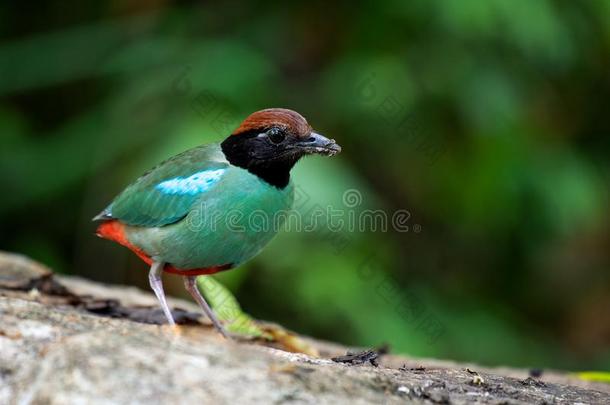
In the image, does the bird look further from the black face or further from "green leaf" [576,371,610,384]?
"green leaf" [576,371,610,384]

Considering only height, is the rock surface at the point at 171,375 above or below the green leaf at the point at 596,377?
below

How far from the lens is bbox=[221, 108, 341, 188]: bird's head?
4590 mm

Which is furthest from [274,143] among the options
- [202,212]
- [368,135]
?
[368,135]

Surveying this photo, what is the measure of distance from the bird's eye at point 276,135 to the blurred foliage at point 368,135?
2.02 m

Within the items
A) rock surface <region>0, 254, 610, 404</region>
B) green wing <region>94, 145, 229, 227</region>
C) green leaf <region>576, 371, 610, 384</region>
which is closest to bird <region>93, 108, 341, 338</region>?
green wing <region>94, 145, 229, 227</region>

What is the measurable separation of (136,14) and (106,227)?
3.66 m

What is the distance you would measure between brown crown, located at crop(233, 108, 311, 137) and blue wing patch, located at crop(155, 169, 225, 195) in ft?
1.01

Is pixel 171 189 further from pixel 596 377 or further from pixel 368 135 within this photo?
pixel 368 135

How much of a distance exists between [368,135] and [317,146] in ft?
9.24

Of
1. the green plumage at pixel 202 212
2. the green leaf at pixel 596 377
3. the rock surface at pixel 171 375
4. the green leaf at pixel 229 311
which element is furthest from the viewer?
the green leaf at pixel 229 311

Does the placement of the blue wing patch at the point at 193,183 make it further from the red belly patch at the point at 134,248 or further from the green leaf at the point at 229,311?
the green leaf at the point at 229,311

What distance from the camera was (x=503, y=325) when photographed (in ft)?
24.9

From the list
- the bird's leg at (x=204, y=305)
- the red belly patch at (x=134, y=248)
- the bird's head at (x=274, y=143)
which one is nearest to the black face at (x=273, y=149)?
the bird's head at (x=274, y=143)

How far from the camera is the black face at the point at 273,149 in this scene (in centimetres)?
461
